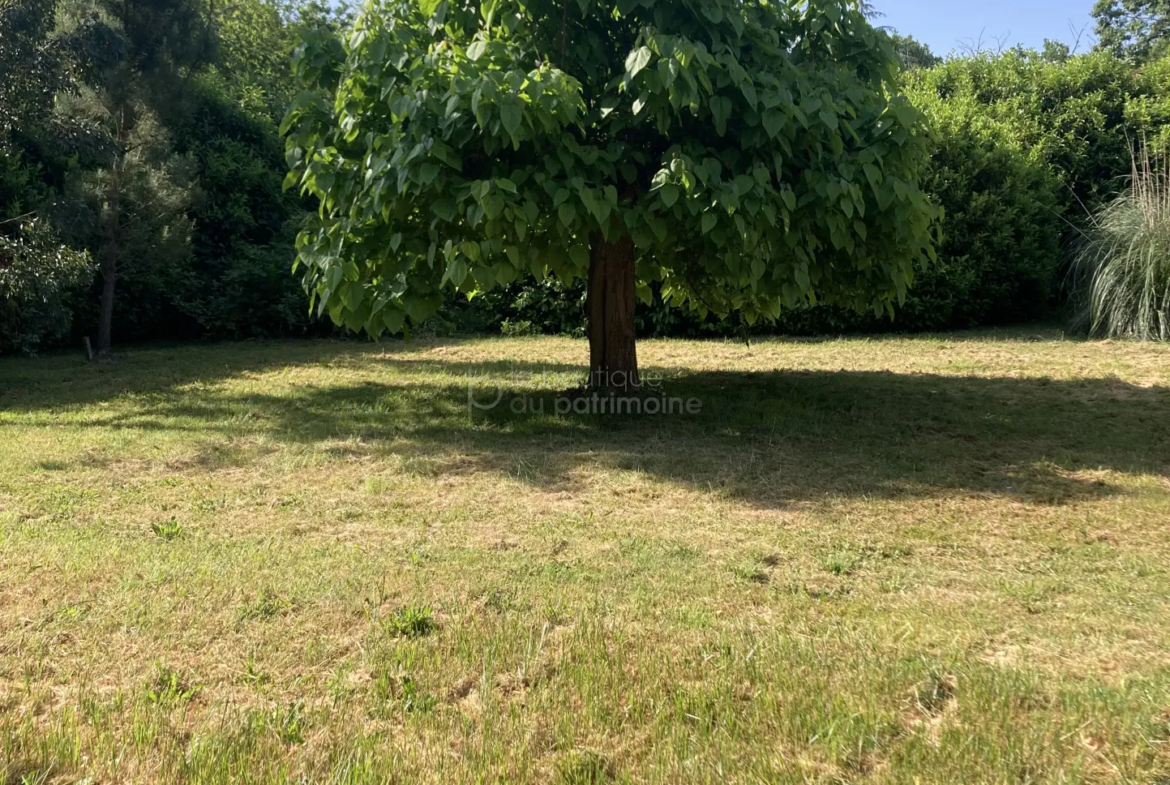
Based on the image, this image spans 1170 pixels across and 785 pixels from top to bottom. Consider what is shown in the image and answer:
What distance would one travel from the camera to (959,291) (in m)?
11.0

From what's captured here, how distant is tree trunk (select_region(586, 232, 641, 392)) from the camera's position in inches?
265

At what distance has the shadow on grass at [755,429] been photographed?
4.89m

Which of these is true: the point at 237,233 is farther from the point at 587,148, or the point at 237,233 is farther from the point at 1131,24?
the point at 1131,24

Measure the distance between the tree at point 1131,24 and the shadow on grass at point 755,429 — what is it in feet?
87.0

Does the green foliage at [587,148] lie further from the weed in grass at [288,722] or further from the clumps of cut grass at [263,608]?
the weed in grass at [288,722]

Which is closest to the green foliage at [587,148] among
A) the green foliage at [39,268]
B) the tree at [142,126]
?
the green foliage at [39,268]

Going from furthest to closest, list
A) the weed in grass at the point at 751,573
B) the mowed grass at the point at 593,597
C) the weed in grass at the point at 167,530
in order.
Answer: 1. the weed in grass at the point at 167,530
2. the weed in grass at the point at 751,573
3. the mowed grass at the point at 593,597

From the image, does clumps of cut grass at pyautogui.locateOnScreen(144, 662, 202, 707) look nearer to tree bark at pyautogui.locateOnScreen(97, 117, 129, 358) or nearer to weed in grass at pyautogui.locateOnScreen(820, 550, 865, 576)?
weed in grass at pyautogui.locateOnScreen(820, 550, 865, 576)

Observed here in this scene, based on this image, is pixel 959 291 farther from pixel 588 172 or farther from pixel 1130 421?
pixel 588 172

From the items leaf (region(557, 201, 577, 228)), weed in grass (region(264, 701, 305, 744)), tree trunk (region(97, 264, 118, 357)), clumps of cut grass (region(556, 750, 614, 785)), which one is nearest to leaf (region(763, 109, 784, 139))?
leaf (region(557, 201, 577, 228))

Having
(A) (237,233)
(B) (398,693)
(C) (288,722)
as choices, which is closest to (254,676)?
(C) (288,722)

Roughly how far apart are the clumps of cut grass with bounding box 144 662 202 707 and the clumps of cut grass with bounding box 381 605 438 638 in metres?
0.58

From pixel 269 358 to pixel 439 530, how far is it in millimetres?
7304

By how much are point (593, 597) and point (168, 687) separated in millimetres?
1359
